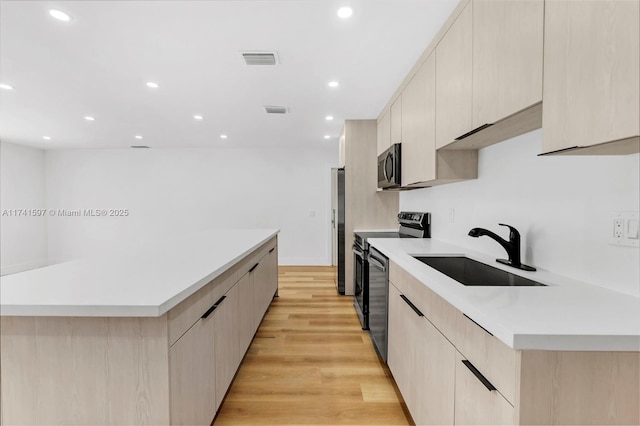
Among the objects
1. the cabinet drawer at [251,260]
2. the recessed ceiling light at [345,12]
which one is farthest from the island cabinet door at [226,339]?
the recessed ceiling light at [345,12]

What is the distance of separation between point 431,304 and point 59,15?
108 inches

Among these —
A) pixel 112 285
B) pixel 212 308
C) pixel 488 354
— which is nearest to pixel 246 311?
pixel 212 308

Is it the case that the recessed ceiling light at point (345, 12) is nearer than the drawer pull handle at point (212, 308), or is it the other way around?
the drawer pull handle at point (212, 308)

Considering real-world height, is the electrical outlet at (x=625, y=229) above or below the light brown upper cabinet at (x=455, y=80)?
below

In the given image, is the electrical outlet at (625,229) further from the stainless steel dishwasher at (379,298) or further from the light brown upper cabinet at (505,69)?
the stainless steel dishwasher at (379,298)

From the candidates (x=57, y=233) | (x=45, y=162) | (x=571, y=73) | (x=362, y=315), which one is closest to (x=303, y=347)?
(x=362, y=315)

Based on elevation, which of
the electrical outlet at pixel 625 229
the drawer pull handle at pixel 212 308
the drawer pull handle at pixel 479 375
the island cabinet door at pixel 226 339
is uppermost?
the electrical outlet at pixel 625 229

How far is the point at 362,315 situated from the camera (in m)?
2.87

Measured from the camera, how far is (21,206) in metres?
5.73

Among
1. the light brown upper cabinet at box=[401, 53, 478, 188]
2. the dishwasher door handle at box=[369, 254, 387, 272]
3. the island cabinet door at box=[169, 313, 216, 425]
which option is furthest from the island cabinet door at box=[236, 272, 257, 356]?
the light brown upper cabinet at box=[401, 53, 478, 188]

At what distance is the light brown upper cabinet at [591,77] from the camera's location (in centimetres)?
71

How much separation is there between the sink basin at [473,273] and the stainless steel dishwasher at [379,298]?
357 mm

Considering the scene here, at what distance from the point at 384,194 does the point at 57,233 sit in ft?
23.2

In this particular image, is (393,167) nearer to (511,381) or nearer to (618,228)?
(618,228)
